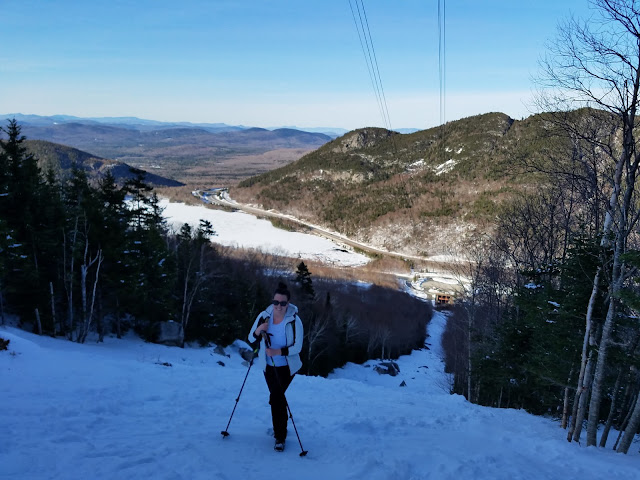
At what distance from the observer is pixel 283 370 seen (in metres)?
5.50

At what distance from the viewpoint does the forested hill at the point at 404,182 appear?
8575cm

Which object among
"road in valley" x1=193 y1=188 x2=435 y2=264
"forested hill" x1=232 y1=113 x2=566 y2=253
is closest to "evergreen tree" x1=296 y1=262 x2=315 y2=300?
"forested hill" x1=232 y1=113 x2=566 y2=253

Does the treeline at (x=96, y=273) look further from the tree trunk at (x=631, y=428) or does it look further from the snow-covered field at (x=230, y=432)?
the tree trunk at (x=631, y=428)

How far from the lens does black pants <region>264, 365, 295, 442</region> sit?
18.0ft

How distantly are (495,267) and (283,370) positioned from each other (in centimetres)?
1806

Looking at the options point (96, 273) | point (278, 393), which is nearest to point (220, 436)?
point (278, 393)

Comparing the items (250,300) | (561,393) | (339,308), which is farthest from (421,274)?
(561,393)

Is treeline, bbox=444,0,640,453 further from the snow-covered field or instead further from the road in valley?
the road in valley

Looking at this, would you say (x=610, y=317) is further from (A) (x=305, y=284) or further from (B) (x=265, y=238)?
(B) (x=265, y=238)

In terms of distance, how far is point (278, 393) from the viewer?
547 centimetres

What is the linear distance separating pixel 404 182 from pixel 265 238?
44.7 metres

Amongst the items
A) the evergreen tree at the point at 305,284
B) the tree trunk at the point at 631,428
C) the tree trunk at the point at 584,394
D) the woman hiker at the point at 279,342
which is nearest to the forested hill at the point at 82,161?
the evergreen tree at the point at 305,284

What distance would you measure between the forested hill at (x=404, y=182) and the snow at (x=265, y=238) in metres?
12.4

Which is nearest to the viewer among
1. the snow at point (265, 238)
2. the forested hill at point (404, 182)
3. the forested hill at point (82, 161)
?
the snow at point (265, 238)
